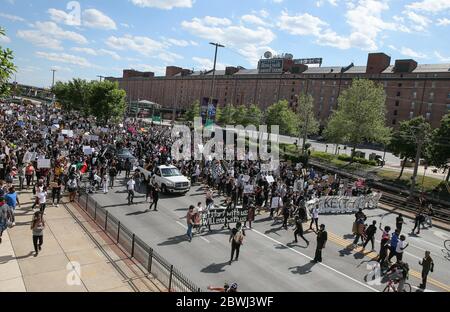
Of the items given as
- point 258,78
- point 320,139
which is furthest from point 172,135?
point 258,78

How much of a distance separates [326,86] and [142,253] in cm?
9596

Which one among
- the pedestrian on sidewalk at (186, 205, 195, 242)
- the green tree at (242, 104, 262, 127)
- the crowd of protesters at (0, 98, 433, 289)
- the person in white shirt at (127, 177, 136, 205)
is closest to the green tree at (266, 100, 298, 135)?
the green tree at (242, 104, 262, 127)

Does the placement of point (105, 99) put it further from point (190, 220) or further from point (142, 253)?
point (142, 253)

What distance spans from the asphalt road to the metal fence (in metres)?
1.24

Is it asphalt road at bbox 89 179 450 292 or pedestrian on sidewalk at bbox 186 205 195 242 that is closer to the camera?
asphalt road at bbox 89 179 450 292

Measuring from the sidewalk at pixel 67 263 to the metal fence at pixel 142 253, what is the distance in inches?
11.3

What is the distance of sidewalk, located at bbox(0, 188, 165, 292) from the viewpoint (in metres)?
10.3

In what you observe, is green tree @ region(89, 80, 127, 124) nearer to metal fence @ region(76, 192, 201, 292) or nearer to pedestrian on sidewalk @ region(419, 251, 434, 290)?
metal fence @ region(76, 192, 201, 292)

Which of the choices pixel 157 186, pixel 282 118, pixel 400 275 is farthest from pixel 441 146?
pixel 282 118

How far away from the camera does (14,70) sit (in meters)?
11.5

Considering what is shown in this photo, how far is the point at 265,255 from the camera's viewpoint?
15195mm

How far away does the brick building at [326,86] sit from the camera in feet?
266

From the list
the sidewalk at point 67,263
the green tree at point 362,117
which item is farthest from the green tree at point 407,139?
the sidewalk at point 67,263

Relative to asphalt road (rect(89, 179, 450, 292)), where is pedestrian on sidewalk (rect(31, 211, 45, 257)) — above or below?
above
